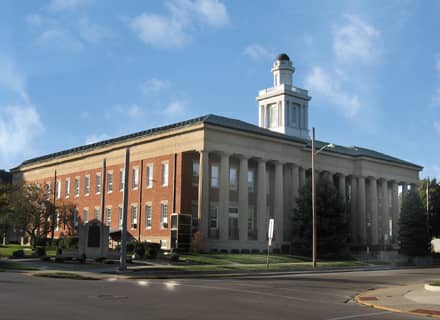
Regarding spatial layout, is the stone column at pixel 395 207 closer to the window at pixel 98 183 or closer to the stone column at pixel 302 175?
the stone column at pixel 302 175

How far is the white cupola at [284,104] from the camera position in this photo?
83250 millimetres

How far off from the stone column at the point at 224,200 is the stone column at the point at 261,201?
4.42m

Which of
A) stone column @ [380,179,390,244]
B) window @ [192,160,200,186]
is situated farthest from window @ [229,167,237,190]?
stone column @ [380,179,390,244]

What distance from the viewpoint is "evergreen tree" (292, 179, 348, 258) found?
5938 cm

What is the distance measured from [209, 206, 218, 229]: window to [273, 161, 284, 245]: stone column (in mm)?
7181

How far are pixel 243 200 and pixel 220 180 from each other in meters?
3.32

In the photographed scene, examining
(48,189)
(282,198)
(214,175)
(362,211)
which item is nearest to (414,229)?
(362,211)

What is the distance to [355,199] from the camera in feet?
246

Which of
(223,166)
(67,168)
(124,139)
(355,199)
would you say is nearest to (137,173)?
(124,139)

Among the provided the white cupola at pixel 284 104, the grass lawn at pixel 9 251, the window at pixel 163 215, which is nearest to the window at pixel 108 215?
the grass lawn at pixel 9 251

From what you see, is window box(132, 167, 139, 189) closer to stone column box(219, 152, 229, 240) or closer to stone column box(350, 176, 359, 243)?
stone column box(219, 152, 229, 240)

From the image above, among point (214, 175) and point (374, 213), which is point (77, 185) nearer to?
point (214, 175)

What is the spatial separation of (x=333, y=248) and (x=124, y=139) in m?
27.1

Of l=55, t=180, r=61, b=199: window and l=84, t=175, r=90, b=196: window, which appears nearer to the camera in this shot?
l=84, t=175, r=90, b=196: window
